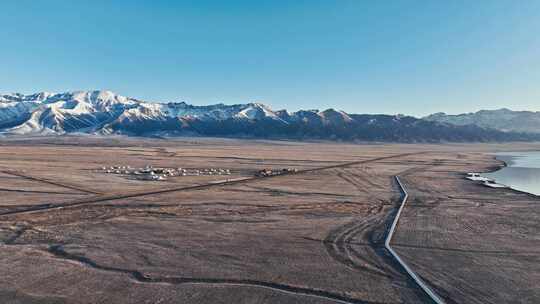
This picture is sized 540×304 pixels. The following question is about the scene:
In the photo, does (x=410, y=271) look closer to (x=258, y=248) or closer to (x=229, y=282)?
(x=258, y=248)

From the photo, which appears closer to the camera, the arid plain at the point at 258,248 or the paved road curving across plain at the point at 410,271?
the paved road curving across plain at the point at 410,271

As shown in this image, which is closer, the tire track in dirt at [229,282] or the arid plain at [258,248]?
the tire track in dirt at [229,282]

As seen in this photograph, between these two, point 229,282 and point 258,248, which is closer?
point 229,282

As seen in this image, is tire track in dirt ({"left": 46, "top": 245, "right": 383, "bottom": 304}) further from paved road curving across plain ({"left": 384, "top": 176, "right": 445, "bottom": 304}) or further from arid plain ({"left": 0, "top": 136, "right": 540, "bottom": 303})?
paved road curving across plain ({"left": 384, "top": 176, "right": 445, "bottom": 304})

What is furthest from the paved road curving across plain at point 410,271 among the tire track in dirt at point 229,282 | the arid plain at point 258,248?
the tire track in dirt at point 229,282

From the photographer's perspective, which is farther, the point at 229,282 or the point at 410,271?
the point at 410,271

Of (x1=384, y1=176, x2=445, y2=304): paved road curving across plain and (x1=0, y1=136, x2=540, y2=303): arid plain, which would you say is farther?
(x1=0, y1=136, x2=540, y2=303): arid plain

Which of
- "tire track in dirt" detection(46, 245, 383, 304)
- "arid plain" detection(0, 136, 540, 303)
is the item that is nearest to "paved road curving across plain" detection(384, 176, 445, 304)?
"arid plain" detection(0, 136, 540, 303)

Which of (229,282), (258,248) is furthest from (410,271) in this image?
(229,282)

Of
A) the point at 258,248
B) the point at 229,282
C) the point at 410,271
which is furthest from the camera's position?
the point at 258,248

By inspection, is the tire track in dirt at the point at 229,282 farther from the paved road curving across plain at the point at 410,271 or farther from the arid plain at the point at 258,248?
the paved road curving across plain at the point at 410,271

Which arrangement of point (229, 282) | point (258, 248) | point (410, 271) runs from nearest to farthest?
point (229, 282) < point (410, 271) < point (258, 248)

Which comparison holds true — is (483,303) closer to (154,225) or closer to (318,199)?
(154,225)
